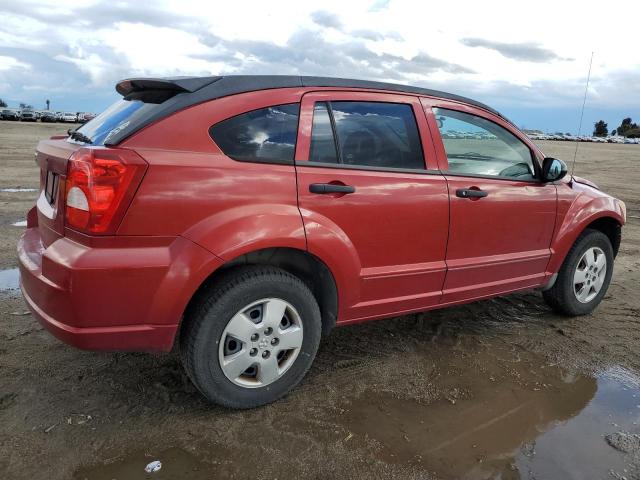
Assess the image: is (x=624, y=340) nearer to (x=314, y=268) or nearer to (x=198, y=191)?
(x=314, y=268)

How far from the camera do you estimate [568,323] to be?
4625 millimetres

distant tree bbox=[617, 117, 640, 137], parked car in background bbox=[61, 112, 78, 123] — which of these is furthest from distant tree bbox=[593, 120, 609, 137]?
parked car in background bbox=[61, 112, 78, 123]

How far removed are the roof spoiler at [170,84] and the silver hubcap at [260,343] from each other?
3.92ft

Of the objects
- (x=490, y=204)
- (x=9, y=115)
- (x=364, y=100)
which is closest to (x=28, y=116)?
(x=9, y=115)

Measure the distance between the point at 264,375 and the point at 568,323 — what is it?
289cm

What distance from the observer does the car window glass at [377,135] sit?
324 cm

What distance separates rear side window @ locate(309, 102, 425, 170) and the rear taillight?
3.32ft

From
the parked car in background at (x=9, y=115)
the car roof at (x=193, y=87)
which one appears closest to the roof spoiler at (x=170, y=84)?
the car roof at (x=193, y=87)

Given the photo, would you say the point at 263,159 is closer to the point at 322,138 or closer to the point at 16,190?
the point at 322,138

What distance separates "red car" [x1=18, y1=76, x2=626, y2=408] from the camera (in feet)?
8.50

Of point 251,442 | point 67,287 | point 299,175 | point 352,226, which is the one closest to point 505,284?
point 352,226

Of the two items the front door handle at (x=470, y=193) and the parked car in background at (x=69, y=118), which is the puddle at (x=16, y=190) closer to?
the front door handle at (x=470, y=193)

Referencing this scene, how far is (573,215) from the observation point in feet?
14.4

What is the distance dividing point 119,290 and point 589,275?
389 cm
